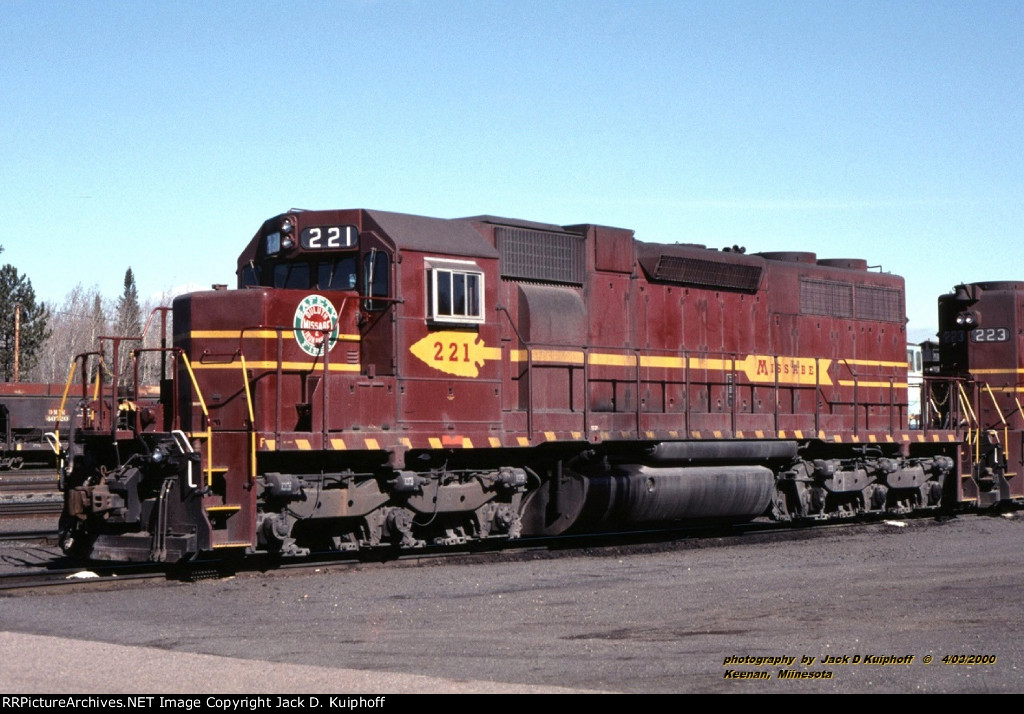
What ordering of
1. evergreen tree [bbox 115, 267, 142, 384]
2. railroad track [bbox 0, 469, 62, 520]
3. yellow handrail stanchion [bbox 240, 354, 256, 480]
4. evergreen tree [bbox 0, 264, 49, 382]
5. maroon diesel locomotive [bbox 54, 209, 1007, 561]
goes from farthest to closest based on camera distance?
1. evergreen tree [bbox 115, 267, 142, 384]
2. evergreen tree [bbox 0, 264, 49, 382]
3. railroad track [bbox 0, 469, 62, 520]
4. maroon diesel locomotive [bbox 54, 209, 1007, 561]
5. yellow handrail stanchion [bbox 240, 354, 256, 480]

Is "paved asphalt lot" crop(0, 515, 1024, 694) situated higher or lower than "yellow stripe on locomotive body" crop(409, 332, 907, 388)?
lower

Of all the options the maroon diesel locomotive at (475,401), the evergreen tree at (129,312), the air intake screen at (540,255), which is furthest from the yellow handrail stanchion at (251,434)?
the evergreen tree at (129,312)

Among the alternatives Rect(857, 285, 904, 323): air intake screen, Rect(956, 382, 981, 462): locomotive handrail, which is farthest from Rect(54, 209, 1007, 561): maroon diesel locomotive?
Rect(956, 382, 981, 462): locomotive handrail

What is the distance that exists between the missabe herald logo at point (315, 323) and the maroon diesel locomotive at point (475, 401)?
2 cm

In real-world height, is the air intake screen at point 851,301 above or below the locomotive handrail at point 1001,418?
above

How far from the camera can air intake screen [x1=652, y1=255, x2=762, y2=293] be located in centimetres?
1666

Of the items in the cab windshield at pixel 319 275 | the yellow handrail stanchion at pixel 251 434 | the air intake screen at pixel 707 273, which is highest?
the air intake screen at pixel 707 273

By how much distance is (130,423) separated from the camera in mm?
12859

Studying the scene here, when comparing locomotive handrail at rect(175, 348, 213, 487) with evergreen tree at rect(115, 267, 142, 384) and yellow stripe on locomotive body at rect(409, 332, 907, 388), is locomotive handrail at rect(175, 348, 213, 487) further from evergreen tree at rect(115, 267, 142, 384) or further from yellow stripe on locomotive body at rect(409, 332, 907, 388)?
evergreen tree at rect(115, 267, 142, 384)

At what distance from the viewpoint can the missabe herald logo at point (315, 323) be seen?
42.4 ft

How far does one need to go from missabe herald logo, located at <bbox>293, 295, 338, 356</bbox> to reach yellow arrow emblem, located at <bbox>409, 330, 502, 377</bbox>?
3.06 ft

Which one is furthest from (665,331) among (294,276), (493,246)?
(294,276)

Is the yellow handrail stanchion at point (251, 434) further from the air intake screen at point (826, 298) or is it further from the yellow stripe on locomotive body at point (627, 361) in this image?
the air intake screen at point (826, 298)

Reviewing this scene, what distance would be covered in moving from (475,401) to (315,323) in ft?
7.21
